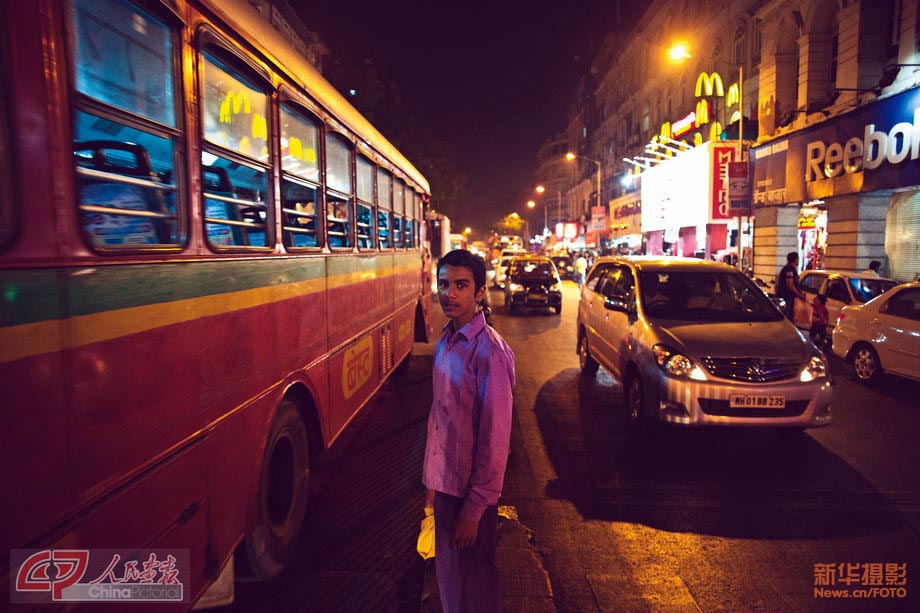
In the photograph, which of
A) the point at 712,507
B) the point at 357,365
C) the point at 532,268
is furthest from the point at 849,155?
the point at 357,365

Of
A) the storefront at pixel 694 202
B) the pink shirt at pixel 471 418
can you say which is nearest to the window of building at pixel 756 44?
the storefront at pixel 694 202

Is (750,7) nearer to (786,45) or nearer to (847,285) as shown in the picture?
(786,45)

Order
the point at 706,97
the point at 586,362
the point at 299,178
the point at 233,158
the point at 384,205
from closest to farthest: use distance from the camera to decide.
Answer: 1. the point at 233,158
2. the point at 299,178
3. the point at 384,205
4. the point at 586,362
5. the point at 706,97

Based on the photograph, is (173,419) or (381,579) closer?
(173,419)

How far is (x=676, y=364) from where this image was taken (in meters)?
5.87

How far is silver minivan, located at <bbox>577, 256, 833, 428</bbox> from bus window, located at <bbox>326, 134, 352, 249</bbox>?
335cm

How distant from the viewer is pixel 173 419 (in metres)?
2.47

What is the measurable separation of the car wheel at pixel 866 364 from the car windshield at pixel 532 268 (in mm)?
10932

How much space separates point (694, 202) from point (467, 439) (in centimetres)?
2272

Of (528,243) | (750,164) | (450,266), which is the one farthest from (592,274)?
(528,243)

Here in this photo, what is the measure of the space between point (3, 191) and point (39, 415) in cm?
68

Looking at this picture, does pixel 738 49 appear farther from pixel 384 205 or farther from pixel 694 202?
pixel 384 205

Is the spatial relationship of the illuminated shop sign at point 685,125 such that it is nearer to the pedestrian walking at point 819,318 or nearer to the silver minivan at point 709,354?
the pedestrian walking at point 819,318

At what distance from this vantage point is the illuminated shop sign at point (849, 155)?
14.2 meters
